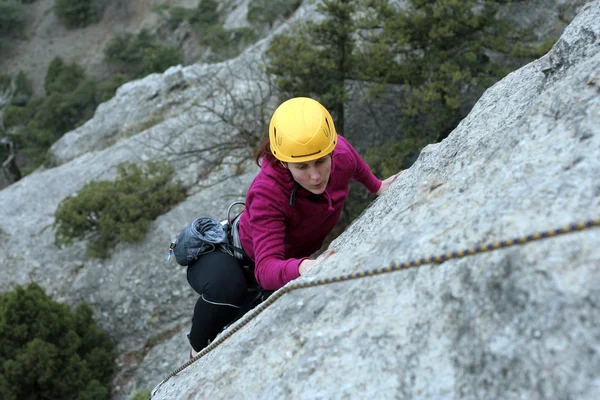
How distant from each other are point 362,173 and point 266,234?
1058 mm

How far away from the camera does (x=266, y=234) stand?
281 cm

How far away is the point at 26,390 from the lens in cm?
823

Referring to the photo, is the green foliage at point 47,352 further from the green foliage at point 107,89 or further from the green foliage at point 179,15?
the green foliage at point 179,15

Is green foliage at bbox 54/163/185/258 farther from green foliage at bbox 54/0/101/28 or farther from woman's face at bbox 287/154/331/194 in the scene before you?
green foliage at bbox 54/0/101/28

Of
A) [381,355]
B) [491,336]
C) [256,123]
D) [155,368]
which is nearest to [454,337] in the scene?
[491,336]

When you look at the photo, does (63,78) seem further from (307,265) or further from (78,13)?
(307,265)

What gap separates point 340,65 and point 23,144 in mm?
19902

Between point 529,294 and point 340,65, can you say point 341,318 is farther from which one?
point 340,65

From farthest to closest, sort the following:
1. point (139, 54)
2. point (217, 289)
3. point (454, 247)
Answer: point (139, 54)
point (217, 289)
point (454, 247)

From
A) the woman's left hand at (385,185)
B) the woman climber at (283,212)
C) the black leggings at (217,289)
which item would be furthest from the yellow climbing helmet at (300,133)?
the woman's left hand at (385,185)

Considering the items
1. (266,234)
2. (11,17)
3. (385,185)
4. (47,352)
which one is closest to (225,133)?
(47,352)

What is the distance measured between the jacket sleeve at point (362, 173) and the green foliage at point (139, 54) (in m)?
29.4

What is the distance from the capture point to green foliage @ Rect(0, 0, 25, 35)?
132 ft

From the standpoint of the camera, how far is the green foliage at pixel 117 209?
34.9 ft
